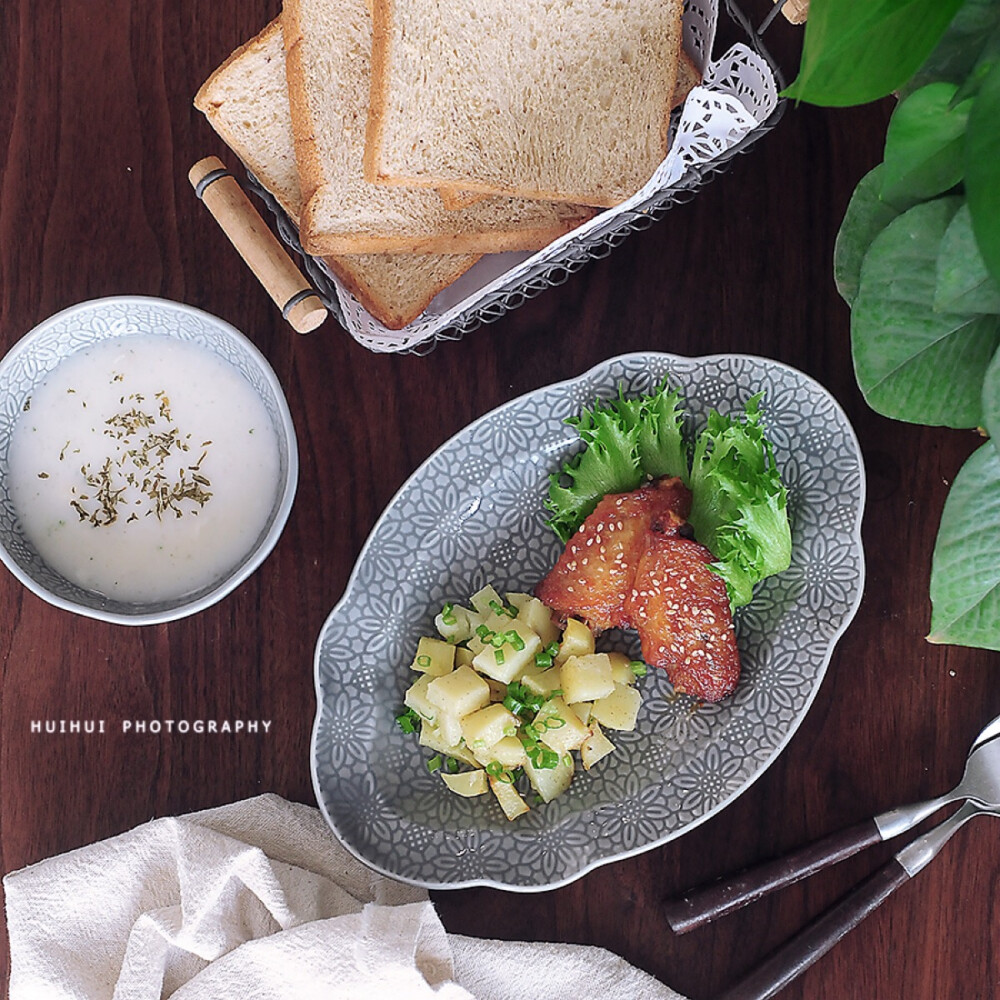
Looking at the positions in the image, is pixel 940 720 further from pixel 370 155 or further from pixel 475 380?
pixel 370 155

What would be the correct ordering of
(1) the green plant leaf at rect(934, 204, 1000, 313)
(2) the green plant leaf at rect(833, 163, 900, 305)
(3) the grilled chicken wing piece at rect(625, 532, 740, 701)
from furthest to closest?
(3) the grilled chicken wing piece at rect(625, 532, 740, 701) → (2) the green plant leaf at rect(833, 163, 900, 305) → (1) the green plant leaf at rect(934, 204, 1000, 313)

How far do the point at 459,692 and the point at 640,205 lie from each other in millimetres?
480

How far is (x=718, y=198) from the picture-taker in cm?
112

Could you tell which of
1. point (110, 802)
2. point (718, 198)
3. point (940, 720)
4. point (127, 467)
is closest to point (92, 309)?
point (127, 467)

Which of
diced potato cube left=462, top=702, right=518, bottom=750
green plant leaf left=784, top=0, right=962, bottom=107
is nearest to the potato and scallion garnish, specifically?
diced potato cube left=462, top=702, right=518, bottom=750

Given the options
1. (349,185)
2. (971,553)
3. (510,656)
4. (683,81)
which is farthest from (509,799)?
(683,81)

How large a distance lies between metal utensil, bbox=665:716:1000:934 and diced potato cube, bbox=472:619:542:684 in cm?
28

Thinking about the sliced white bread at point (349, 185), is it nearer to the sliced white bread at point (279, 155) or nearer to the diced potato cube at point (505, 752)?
the sliced white bread at point (279, 155)

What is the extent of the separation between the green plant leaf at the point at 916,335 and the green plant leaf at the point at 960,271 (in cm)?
4

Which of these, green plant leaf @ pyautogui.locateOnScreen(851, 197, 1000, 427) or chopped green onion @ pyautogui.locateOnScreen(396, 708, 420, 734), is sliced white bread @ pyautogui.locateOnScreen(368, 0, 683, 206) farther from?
chopped green onion @ pyautogui.locateOnScreen(396, 708, 420, 734)

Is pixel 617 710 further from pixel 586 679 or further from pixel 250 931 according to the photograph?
pixel 250 931

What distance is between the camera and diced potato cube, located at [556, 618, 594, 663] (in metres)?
1.07

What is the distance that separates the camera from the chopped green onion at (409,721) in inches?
43.1

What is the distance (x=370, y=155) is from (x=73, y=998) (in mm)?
837
